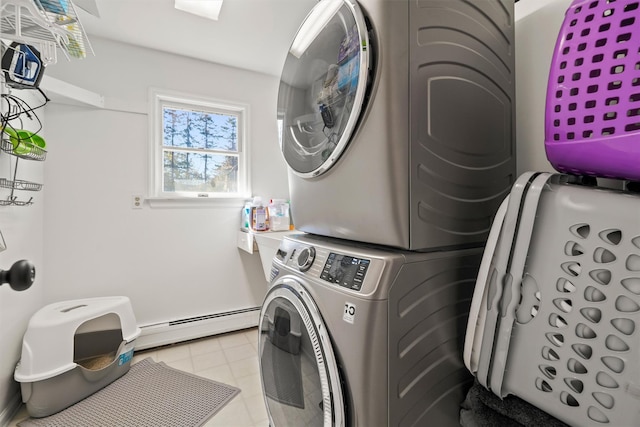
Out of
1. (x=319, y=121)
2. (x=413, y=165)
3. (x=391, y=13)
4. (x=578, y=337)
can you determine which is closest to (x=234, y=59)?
(x=319, y=121)

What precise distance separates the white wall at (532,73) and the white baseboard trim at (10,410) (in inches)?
108

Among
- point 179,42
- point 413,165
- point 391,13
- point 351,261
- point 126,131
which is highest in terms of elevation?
point 179,42

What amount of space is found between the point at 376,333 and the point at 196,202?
7.60 feet

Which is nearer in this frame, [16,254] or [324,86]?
[324,86]

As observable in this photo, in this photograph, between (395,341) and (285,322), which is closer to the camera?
(395,341)

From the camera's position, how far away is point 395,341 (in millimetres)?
665

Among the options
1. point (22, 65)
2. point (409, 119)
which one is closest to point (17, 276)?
point (409, 119)

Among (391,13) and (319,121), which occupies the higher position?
(391,13)

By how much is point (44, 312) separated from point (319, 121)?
6.89ft

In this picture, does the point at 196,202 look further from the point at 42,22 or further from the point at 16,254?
the point at 42,22

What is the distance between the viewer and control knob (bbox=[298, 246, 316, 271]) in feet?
2.85

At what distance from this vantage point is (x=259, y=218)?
242 cm

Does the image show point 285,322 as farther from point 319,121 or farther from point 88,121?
point 88,121

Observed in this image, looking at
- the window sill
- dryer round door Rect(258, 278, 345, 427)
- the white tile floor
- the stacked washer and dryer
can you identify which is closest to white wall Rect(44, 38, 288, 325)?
the window sill
